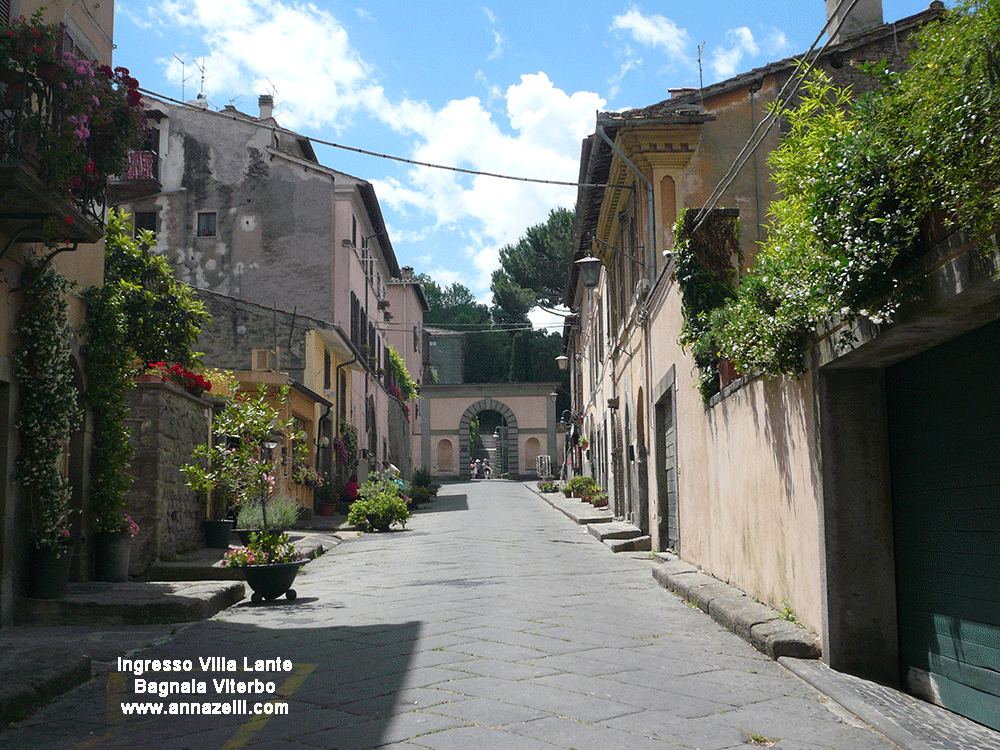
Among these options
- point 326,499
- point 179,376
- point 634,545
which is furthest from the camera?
point 326,499

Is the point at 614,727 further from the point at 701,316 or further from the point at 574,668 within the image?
the point at 701,316

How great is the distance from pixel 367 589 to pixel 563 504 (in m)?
14.9

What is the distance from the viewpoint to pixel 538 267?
169 feet

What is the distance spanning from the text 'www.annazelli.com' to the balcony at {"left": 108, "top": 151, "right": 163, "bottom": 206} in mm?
10451

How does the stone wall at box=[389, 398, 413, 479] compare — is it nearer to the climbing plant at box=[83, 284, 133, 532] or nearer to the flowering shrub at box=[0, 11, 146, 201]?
the climbing plant at box=[83, 284, 133, 532]

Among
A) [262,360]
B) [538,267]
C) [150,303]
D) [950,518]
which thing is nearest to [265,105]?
[262,360]

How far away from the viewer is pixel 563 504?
77.0 ft

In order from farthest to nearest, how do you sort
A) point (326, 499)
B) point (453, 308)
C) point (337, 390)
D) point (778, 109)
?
1. point (453, 308)
2. point (337, 390)
3. point (326, 499)
4. point (778, 109)

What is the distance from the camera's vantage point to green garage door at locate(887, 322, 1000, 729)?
390cm

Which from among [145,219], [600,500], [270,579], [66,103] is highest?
[145,219]

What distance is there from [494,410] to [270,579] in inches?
1495

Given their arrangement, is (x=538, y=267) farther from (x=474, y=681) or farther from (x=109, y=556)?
(x=474, y=681)

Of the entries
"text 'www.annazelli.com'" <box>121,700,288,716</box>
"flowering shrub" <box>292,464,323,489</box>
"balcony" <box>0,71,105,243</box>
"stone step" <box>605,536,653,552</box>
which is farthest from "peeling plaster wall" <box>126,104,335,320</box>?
"text 'www.annazelli.com'" <box>121,700,288,716</box>

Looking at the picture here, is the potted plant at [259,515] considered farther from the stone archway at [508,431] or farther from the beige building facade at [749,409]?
the stone archway at [508,431]
